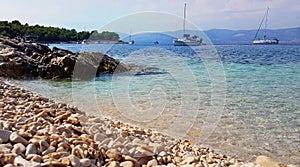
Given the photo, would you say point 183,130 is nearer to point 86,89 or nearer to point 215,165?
point 215,165

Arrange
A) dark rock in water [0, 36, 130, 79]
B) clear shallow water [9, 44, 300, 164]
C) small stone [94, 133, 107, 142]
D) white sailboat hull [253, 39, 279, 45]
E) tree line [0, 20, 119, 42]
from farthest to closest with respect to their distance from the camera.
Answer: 1. white sailboat hull [253, 39, 279, 45]
2. tree line [0, 20, 119, 42]
3. dark rock in water [0, 36, 130, 79]
4. clear shallow water [9, 44, 300, 164]
5. small stone [94, 133, 107, 142]

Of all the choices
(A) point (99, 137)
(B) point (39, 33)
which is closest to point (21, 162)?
(A) point (99, 137)

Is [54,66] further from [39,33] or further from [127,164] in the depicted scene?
[39,33]

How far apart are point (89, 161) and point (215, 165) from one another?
1.48m

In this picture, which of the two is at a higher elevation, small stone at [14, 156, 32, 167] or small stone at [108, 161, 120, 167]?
small stone at [14, 156, 32, 167]

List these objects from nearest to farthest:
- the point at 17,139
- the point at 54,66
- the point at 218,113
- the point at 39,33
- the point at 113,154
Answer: the point at 17,139 → the point at 113,154 → the point at 218,113 → the point at 54,66 → the point at 39,33

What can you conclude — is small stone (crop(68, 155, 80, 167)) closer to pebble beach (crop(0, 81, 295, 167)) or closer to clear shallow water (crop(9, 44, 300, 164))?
pebble beach (crop(0, 81, 295, 167))

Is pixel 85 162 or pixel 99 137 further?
pixel 99 137

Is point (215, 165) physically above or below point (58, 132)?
below

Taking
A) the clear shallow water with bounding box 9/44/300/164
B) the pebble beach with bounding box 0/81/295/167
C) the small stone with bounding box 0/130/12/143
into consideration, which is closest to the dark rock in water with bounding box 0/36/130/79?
the clear shallow water with bounding box 9/44/300/164

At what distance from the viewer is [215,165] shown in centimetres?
358

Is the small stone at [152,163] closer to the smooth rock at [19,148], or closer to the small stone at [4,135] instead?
the smooth rock at [19,148]

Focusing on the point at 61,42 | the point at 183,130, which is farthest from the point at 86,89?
the point at 61,42

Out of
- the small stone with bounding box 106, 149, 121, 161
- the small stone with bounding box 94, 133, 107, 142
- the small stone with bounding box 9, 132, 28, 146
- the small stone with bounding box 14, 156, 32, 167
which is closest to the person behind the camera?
the small stone with bounding box 14, 156, 32, 167
